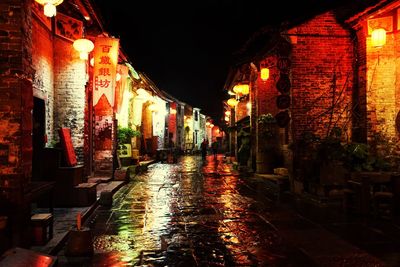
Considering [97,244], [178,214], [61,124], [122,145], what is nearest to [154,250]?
[97,244]

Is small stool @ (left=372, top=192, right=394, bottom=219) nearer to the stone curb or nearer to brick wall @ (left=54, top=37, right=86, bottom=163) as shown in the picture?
the stone curb

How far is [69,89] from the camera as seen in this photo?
1451 centimetres

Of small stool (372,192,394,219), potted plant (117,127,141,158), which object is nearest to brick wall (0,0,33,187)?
small stool (372,192,394,219)

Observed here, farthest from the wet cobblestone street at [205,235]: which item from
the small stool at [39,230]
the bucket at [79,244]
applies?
the small stool at [39,230]

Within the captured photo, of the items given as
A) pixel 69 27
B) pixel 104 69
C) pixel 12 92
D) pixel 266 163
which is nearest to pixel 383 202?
pixel 12 92

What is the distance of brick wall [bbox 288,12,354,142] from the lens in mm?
14969

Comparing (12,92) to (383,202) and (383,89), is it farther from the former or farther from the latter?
(383,89)

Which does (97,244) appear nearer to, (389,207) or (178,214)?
(178,214)

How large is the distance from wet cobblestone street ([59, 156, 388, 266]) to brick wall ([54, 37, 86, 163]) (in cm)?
315

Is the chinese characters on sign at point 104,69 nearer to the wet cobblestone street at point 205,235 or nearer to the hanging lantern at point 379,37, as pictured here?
the wet cobblestone street at point 205,235

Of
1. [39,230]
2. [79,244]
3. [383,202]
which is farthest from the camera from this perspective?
[383,202]

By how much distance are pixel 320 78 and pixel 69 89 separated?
9277 millimetres

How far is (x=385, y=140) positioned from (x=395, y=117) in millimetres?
831

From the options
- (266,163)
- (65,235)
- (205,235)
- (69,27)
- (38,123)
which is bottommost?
(205,235)
